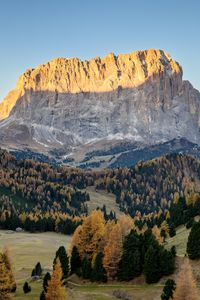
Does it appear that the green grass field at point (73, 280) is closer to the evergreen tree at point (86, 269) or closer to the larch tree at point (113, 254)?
the evergreen tree at point (86, 269)

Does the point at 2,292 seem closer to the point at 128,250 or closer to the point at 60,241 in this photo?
the point at 128,250

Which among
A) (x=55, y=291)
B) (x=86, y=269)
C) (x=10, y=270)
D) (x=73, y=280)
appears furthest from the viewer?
(x=73, y=280)

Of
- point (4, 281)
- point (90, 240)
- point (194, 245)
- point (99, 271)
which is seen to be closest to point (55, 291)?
point (4, 281)

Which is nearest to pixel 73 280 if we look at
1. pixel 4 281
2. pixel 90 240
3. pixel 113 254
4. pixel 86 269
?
pixel 86 269

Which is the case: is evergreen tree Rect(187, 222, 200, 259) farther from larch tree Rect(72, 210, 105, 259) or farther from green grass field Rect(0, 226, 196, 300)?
larch tree Rect(72, 210, 105, 259)

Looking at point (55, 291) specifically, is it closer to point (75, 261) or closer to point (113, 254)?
point (113, 254)

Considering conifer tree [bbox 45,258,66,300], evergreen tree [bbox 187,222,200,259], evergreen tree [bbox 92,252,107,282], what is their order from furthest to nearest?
evergreen tree [bbox 92,252,107,282], evergreen tree [bbox 187,222,200,259], conifer tree [bbox 45,258,66,300]

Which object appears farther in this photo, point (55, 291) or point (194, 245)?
point (194, 245)

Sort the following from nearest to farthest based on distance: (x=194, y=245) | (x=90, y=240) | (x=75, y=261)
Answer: (x=194, y=245) → (x=75, y=261) → (x=90, y=240)

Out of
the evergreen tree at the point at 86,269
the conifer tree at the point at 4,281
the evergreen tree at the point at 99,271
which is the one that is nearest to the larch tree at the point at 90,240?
the evergreen tree at the point at 86,269

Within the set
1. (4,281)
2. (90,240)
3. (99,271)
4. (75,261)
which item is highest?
(90,240)

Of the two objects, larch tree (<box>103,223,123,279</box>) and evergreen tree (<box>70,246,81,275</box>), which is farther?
evergreen tree (<box>70,246,81,275</box>)

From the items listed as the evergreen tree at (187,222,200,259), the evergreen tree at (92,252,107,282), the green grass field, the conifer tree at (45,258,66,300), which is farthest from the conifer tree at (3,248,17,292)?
the evergreen tree at (187,222,200,259)

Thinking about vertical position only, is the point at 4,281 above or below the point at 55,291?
above
